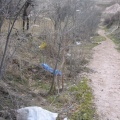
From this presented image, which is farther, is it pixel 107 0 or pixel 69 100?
pixel 107 0

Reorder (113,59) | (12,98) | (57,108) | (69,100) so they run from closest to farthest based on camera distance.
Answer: (12,98) → (57,108) → (69,100) → (113,59)

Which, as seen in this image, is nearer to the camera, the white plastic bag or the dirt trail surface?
the white plastic bag

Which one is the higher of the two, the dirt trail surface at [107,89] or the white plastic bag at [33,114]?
the white plastic bag at [33,114]

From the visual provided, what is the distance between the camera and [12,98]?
5457 mm

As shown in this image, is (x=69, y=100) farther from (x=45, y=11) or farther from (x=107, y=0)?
(x=107, y=0)

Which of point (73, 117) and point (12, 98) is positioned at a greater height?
point (12, 98)

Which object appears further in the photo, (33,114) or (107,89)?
(107,89)

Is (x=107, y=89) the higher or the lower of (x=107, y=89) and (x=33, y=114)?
the lower

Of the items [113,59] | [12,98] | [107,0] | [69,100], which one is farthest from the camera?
[107,0]

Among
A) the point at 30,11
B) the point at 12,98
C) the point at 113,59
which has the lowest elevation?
the point at 113,59

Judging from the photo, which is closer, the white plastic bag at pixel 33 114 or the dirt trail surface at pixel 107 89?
the white plastic bag at pixel 33 114

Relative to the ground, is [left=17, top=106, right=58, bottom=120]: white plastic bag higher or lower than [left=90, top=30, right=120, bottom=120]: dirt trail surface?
higher

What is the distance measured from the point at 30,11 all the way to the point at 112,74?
4821 mm

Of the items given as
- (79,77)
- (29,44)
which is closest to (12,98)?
(79,77)
